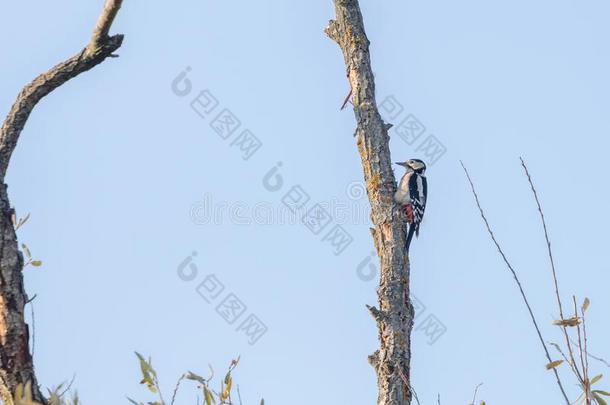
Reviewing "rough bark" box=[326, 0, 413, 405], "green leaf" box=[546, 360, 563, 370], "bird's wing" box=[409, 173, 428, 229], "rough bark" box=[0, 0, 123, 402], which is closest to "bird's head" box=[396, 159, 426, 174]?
"bird's wing" box=[409, 173, 428, 229]

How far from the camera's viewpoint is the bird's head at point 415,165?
9617mm

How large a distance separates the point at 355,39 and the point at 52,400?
3.94 m

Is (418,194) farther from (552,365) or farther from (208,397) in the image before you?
(552,365)

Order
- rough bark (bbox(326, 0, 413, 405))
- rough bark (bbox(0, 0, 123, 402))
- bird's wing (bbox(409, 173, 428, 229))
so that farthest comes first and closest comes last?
bird's wing (bbox(409, 173, 428, 229))
rough bark (bbox(326, 0, 413, 405))
rough bark (bbox(0, 0, 123, 402))

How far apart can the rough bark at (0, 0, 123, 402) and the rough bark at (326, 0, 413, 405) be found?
252 cm

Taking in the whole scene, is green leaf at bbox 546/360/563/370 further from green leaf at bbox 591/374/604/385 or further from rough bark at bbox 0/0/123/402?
rough bark at bbox 0/0/123/402

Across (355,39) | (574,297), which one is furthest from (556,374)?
(355,39)

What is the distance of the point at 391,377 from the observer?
552 cm

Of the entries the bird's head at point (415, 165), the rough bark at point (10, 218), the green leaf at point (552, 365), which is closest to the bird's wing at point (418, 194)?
the bird's head at point (415, 165)

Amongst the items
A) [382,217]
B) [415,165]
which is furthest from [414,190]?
[382,217]

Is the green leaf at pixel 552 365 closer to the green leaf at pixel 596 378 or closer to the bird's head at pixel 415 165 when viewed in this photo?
the green leaf at pixel 596 378

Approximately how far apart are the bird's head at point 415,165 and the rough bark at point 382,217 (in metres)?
3.51

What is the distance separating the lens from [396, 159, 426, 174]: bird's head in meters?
9.62

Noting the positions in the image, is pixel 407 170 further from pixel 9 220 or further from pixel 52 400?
pixel 52 400
